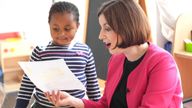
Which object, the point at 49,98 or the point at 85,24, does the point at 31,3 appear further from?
the point at 49,98

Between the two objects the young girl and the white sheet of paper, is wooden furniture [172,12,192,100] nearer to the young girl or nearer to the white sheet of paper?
the young girl

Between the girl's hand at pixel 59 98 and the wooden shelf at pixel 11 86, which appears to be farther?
the wooden shelf at pixel 11 86

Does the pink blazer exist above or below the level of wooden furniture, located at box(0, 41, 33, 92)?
above

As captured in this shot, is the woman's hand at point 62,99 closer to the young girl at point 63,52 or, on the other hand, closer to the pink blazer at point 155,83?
the young girl at point 63,52

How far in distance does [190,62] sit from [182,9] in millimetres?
371

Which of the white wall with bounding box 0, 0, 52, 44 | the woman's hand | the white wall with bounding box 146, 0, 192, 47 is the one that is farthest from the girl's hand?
the white wall with bounding box 0, 0, 52, 44

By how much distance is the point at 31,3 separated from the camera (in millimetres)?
2344

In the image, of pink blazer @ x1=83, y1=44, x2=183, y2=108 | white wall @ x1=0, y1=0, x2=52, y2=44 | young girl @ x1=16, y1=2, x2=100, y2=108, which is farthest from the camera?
white wall @ x1=0, y1=0, x2=52, y2=44

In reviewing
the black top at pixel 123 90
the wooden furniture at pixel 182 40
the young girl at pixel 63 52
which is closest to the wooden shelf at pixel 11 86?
the young girl at pixel 63 52

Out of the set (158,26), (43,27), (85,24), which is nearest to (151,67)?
(158,26)

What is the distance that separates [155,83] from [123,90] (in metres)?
0.15

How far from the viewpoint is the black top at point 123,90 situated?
3.20 feet

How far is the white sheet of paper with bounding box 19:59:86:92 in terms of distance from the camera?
962 mm

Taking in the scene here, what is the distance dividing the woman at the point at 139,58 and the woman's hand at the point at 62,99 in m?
0.18
